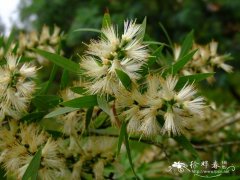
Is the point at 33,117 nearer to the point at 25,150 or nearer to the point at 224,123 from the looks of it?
the point at 25,150

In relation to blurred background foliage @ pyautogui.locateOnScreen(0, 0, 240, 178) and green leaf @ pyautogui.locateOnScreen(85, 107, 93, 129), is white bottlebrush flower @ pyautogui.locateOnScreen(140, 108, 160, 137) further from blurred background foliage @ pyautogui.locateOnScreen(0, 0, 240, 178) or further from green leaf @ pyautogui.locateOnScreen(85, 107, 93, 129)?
blurred background foliage @ pyautogui.locateOnScreen(0, 0, 240, 178)

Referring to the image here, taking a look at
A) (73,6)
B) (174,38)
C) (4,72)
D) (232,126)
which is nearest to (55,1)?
(73,6)

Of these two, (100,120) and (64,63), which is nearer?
(64,63)

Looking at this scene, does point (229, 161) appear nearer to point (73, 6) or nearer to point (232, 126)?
point (232, 126)

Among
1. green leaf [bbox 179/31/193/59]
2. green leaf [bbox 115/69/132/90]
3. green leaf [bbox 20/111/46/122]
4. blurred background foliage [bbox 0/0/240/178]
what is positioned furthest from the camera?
blurred background foliage [bbox 0/0/240/178]

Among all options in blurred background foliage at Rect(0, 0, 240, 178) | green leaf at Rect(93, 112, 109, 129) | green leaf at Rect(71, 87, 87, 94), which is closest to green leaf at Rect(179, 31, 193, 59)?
green leaf at Rect(93, 112, 109, 129)

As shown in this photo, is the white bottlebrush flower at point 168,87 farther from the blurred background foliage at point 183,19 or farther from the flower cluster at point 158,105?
the blurred background foliage at point 183,19

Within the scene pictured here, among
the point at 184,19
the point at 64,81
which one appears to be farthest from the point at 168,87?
the point at 184,19
